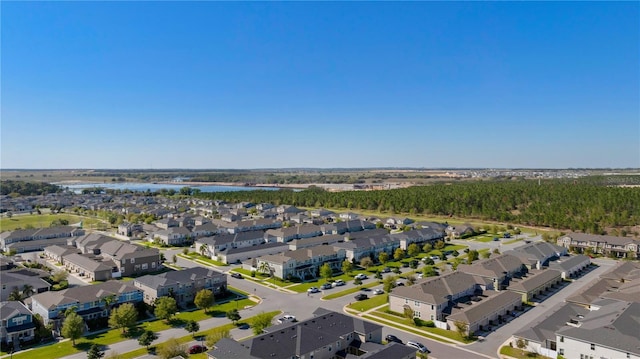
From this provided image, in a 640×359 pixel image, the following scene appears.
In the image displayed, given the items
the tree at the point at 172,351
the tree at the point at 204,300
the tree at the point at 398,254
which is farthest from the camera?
the tree at the point at 398,254

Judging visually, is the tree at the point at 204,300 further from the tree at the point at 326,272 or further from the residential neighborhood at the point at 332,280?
the tree at the point at 326,272

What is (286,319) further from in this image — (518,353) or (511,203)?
(511,203)

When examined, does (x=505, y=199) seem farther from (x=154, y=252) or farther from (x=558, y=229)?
(x=154, y=252)

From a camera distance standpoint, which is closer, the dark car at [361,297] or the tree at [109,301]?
the tree at [109,301]

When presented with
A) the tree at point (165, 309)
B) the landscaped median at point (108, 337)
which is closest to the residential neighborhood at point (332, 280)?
the landscaped median at point (108, 337)

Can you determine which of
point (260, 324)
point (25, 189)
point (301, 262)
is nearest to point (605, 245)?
point (301, 262)

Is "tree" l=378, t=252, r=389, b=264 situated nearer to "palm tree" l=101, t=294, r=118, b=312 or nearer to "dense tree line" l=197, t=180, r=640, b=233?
"palm tree" l=101, t=294, r=118, b=312
